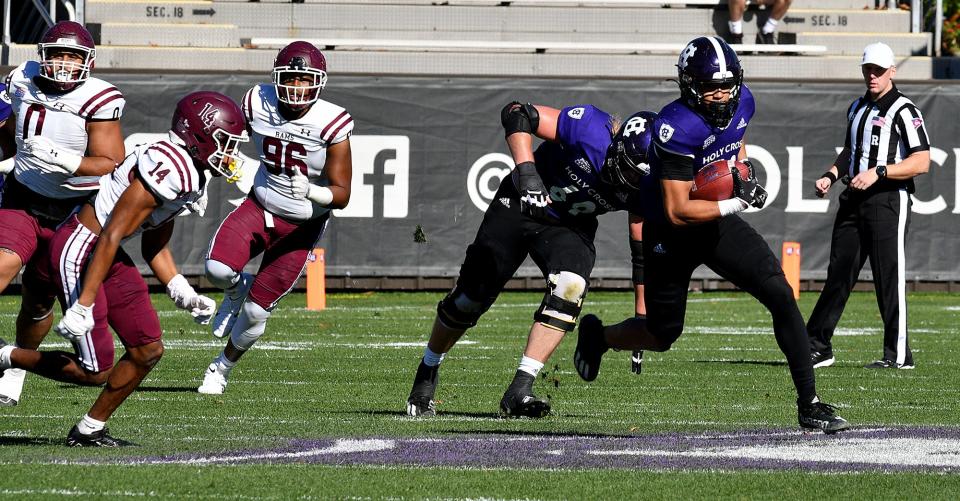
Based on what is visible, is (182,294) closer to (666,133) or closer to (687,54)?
(666,133)

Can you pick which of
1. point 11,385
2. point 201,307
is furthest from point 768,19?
point 201,307

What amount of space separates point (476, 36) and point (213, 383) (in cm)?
1114

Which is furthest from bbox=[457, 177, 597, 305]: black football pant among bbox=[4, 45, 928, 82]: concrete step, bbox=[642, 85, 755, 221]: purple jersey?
bbox=[4, 45, 928, 82]: concrete step

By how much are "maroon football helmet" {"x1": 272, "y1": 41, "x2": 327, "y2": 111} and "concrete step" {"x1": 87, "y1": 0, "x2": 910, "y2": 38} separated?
10.5 meters

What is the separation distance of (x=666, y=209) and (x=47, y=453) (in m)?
2.54

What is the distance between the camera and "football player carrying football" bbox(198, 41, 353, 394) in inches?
311

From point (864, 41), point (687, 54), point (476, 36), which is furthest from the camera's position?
point (864, 41)

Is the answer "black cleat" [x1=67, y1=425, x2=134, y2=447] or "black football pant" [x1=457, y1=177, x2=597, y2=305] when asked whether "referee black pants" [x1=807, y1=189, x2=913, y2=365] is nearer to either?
"black football pant" [x1=457, y1=177, x2=597, y2=305]

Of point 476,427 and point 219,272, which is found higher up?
point 219,272

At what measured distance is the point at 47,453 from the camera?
18.6ft

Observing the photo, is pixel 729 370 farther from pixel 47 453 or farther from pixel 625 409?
pixel 47 453

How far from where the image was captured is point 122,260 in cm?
600

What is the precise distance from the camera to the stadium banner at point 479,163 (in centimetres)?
1541

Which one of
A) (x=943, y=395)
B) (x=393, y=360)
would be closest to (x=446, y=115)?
(x=393, y=360)
